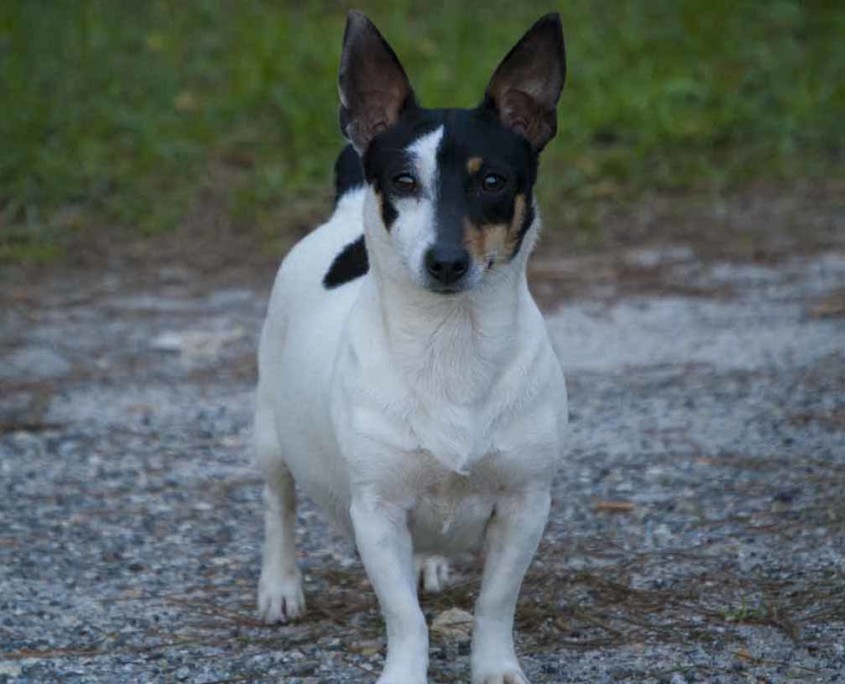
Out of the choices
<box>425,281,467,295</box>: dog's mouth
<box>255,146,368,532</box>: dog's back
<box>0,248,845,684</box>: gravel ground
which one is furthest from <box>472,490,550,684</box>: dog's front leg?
<box>425,281,467,295</box>: dog's mouth

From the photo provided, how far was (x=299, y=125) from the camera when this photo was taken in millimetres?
12086

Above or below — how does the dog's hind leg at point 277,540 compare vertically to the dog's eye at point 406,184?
below

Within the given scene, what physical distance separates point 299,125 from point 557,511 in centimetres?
643

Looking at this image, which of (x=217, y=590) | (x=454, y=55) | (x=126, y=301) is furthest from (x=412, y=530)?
(x=454, y=55)

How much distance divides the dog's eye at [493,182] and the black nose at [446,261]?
0.20m

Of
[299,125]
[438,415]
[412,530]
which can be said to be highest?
[299,125]

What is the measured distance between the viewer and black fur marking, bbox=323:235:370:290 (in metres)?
5.02

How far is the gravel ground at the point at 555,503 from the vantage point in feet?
15.9

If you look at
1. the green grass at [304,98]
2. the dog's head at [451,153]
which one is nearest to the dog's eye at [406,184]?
the dog's head at [451,153]

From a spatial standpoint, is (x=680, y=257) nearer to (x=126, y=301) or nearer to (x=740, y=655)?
(x=126, y=301)

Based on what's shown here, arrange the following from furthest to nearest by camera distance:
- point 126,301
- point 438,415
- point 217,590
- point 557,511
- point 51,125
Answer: point 51,125, point 126,301, point 557,511, point 217,590, point 438,415

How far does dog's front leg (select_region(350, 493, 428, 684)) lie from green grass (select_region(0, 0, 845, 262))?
6555mm

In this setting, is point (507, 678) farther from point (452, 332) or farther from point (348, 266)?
point (348, 266)

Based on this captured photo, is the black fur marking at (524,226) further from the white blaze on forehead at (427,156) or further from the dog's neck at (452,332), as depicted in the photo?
the white blaze on forehead at (427,156)
